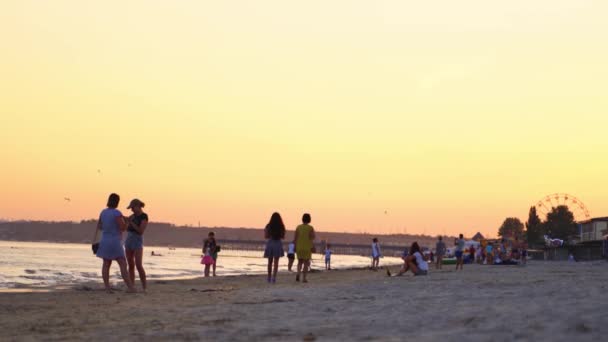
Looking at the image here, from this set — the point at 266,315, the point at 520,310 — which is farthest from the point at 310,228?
the point at 520,310

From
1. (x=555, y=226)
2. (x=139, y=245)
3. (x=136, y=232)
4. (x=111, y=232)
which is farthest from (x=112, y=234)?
(x=555, y=226)

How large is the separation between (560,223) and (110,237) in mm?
131158

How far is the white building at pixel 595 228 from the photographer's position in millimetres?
81706

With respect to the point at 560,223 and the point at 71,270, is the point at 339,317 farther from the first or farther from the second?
the point at 560,223

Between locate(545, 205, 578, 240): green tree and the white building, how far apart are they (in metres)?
43.2

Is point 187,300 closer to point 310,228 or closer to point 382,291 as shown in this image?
point 382,291

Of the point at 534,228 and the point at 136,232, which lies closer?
the point at 136,232

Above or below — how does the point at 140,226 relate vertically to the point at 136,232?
above

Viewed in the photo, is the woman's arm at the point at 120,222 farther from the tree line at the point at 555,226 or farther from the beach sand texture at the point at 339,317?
the tree line at the point at 555,226

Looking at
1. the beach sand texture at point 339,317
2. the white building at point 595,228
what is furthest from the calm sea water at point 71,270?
the white building at point 595,228

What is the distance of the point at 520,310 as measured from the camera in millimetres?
7773

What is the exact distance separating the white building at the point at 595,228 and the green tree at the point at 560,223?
4316 cm

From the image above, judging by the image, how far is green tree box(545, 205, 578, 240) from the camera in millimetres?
133250

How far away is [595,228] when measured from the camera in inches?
3314
